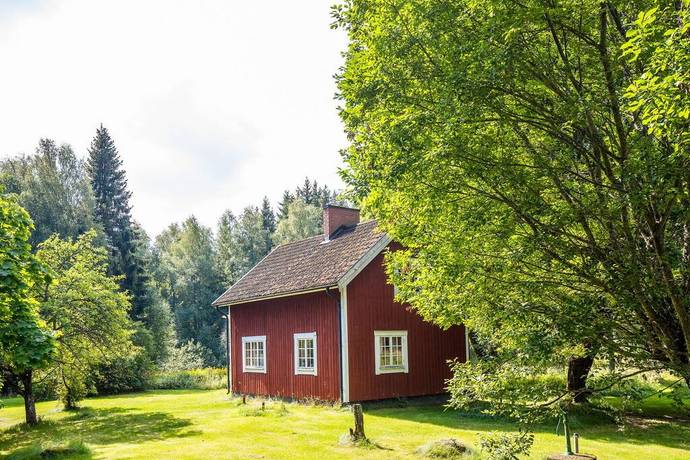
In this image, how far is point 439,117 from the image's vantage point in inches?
239

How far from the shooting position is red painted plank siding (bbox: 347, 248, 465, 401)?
59.5ft

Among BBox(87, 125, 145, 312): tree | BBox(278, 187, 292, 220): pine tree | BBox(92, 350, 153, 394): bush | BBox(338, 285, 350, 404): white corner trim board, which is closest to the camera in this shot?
BBox(338, 285, 350, 404): white corner trim board

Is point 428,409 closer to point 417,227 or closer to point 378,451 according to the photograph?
point 378,451

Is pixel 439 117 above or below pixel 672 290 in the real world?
above

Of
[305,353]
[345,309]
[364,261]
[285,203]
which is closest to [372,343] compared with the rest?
[345,309]

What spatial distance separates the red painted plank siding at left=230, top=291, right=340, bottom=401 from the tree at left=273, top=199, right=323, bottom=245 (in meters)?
28.3

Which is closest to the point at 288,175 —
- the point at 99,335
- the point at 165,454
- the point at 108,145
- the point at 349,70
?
the point at 108,145

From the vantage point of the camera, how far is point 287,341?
20391 millimetres

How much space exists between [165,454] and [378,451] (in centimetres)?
462

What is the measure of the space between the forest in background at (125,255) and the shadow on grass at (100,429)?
145cm

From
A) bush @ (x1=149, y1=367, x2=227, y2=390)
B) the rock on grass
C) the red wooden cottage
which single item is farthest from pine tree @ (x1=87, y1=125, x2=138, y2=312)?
the rock on grass

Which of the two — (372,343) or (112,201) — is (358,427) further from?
(112,201)

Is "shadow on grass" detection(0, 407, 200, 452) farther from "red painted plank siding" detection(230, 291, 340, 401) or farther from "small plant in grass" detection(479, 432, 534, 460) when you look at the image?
"small plant in grass" detection(479, 432, 534, 460)

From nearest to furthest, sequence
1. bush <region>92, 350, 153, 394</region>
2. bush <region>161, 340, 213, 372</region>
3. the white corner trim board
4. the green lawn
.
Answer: the green lawn, the white corner trim board, bush <region>92, 350, 153, 394</region>, bush <region>161, 340, 213, 372</region>
